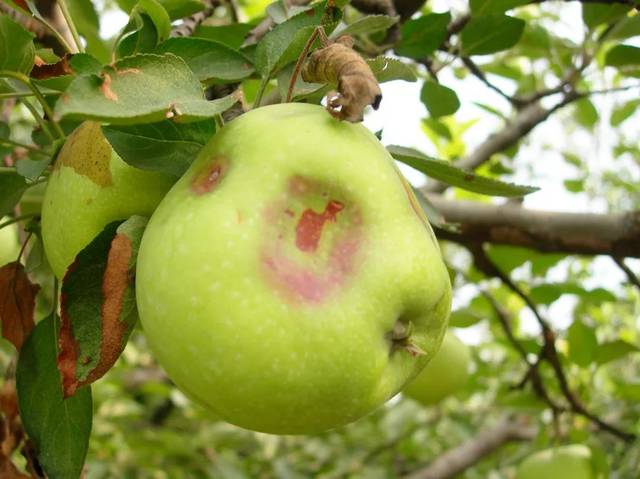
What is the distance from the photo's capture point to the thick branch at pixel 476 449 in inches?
89.3

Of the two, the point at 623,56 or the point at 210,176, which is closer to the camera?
the point at 210,176

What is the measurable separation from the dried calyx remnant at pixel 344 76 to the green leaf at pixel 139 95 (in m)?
0.07

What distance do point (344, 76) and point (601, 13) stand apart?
0.91m

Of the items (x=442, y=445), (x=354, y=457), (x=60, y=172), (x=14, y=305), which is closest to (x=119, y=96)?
(x=60, y=172)

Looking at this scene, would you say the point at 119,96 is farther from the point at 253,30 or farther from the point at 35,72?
the point at 253,30

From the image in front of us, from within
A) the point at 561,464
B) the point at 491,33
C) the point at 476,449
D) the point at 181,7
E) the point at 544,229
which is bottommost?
the point at 476,449

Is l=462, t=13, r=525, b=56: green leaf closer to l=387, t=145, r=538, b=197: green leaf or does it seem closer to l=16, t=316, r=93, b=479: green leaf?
l=387, t=145, r=538, b=197: green leaf

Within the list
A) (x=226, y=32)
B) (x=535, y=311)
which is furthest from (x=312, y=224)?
(x=535, y=311)

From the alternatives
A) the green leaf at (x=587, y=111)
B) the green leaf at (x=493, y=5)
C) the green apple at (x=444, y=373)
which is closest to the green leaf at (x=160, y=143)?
the green leaf at (x=493, y=5)

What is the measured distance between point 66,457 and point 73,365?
0.19 meters

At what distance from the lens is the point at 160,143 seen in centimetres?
65

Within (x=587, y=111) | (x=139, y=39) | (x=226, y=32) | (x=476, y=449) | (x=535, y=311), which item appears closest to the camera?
(x=139, y=39)

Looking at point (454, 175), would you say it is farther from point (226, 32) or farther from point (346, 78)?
point (226, 32)

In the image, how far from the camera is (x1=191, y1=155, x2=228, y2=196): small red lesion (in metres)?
0.58
